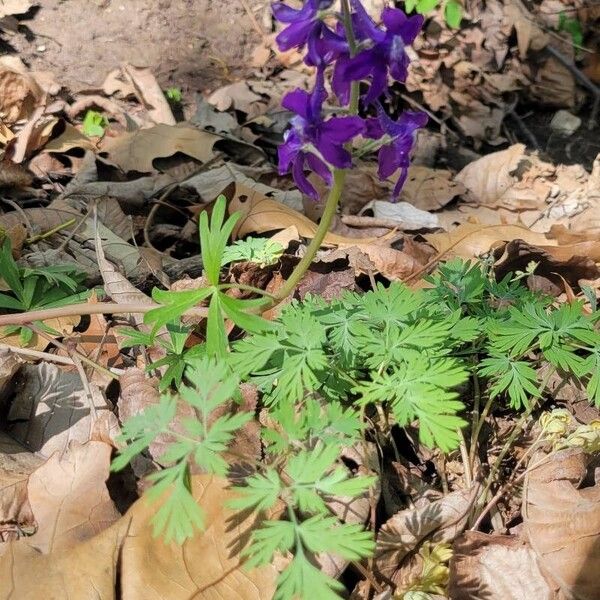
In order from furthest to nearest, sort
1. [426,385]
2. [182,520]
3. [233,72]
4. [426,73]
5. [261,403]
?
[426,73] < [233,72] < [261,403] < [426,385] < [182,520]

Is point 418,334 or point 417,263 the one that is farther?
point 417,263

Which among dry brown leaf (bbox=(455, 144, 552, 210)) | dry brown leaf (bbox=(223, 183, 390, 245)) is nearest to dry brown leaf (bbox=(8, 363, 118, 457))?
dry brown leaf (bbox=(223, 183, 390, 245))

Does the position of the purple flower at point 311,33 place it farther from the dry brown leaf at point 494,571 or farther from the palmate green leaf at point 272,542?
the dry brown leaf at point 494,571

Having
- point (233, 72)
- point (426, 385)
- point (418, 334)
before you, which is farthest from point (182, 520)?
point (233, 72)

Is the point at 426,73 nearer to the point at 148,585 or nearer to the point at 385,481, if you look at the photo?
the point at 385,481

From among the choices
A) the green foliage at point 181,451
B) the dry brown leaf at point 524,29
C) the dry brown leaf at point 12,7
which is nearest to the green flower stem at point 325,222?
the green foliage at point 181,451
